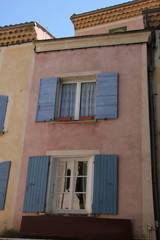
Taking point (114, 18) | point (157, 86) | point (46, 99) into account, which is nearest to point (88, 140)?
point (46, 99)

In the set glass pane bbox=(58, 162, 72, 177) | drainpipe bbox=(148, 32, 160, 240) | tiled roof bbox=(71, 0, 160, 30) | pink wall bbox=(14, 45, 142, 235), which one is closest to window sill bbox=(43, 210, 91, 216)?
pink wall bbox=(14, 45, 142, 235)

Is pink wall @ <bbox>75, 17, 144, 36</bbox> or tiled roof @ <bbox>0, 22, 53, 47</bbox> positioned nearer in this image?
tiled roof @ <bbox>0, 22, 53, 47</bbox>

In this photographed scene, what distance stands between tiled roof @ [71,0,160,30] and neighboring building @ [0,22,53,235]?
3.23 m

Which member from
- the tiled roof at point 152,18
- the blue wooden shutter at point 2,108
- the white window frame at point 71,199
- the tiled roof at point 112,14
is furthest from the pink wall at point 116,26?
the white window frame at point 71,199

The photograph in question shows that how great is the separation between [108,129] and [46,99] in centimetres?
222

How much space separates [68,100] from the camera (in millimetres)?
10961

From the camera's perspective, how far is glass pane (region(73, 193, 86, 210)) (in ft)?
30.9

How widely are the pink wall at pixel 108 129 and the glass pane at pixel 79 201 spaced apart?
1.01 m

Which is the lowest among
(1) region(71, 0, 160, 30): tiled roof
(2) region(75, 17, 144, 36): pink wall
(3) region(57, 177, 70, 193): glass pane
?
(3) region(57, 177, 70, 193): glass pane

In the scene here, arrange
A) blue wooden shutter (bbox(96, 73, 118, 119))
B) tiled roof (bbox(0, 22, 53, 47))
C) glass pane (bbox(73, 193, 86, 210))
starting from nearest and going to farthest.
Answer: glass pane (bbox(73, 193, 86, 210)) < blue wooden shutter (bbox(96, 73, 118, 119)) < tiled roof (bbox(0, 22, 53, 47))

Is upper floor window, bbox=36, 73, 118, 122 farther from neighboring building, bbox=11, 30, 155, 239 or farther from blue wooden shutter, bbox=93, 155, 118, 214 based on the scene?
blue wooden shutter, bbox=93, 155, 118, 214

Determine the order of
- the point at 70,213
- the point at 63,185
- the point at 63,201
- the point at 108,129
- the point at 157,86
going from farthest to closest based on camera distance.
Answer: the point at 157,86, the point at 108,129, the point at 63,185, the point at 63,201, the point at 70,213

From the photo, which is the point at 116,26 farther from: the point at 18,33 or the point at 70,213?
the point at 70,213

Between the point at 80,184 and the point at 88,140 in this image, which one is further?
the point at 88,140
